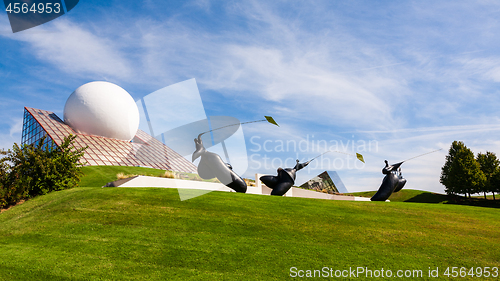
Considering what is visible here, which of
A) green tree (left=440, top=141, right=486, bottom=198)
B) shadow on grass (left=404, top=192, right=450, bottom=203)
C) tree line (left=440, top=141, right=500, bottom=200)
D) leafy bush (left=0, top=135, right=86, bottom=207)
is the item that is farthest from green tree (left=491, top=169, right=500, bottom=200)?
leafy bush (left=0, top=135, right=86, bottom=207)

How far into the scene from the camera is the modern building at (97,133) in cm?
3166

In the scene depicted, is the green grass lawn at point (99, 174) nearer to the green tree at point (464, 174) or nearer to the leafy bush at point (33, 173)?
the leafy bush at point (33, 173)

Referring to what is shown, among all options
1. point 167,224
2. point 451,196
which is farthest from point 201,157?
point 451,196

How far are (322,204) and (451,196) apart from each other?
37995 millimetres

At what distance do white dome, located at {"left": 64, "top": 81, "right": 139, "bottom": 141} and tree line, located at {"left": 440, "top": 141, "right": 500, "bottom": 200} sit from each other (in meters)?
46.6

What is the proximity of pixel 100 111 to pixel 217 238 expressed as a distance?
1302 inches

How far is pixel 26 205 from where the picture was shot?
46.9ft

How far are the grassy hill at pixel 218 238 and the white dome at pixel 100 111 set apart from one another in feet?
78.8

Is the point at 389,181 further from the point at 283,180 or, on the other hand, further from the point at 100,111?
the point at 100,111

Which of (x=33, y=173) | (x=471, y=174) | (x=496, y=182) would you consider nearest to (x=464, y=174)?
(x=471, y=174)

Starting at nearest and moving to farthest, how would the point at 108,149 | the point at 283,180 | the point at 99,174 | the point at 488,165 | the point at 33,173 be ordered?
the point at 33,173
the point at 283,180
the point at 99,174
the point at 108,149
the point at 488,165

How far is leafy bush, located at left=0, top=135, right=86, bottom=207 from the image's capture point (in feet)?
51.3

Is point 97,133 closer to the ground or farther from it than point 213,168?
farther from it

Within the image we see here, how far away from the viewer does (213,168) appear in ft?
58.1
